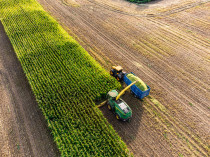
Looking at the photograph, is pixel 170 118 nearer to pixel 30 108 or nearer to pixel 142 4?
pixel 30 108

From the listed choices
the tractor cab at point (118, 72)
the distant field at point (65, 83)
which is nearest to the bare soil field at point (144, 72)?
the distant field at point (65, 83)

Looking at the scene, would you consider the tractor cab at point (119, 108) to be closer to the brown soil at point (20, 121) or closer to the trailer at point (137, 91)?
the trailer at point (137, 91)

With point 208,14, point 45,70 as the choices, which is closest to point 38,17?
point 45,70

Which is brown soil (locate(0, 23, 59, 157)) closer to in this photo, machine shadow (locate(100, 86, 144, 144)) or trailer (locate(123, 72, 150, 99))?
machine shadow (locate(100, 86, 144, 144))

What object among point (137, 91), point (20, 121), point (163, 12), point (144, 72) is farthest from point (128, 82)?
point (163, 12)

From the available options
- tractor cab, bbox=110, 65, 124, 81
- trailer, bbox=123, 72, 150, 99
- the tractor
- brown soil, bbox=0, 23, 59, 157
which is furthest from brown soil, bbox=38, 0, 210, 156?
brown soil, bbox=0, 23, 59, 157

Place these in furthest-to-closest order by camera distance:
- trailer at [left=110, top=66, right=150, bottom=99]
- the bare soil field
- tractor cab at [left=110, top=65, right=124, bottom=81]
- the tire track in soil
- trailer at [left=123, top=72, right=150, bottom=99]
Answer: the tire track in soil < tractor cab at [left=110, top=65, right=124, bottom=81] < trailer at [left=110, top=66, right=150, bottom=99] < trailer at [left=123, top=72, right=150, bottom=99] < the bare soil field
